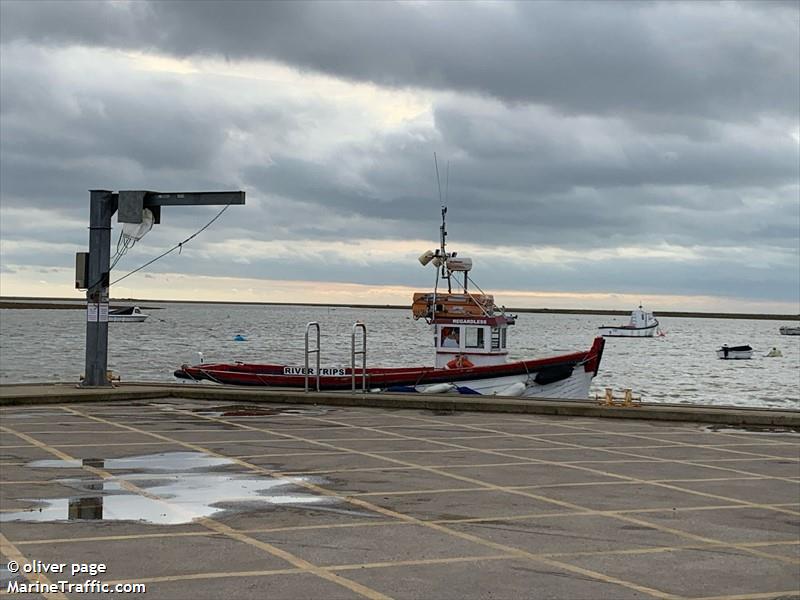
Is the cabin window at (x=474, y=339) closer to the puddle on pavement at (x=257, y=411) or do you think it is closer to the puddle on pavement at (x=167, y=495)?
the puddle on pavement at (x=257, y=411)

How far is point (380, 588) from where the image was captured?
6906mm

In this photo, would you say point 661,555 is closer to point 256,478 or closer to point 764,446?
point 256,478

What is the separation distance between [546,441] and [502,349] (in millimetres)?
14602

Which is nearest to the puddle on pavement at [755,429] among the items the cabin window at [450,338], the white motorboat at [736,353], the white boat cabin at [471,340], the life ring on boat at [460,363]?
the life ring on boat at [460,363]

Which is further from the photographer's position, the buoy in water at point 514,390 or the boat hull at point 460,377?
the buoy in water at point 514,390

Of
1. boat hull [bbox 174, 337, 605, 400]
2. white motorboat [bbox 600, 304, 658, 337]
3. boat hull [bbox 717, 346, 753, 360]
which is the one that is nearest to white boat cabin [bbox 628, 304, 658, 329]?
white motorboat [bbox 600, 304, 658, 337]

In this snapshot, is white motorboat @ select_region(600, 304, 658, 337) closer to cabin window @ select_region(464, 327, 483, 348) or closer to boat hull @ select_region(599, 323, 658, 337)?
boat hull @ select_region(599, 323, 658, 337)

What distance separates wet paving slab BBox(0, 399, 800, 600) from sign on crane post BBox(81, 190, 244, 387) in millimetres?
3789

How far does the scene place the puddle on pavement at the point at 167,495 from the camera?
898 cm

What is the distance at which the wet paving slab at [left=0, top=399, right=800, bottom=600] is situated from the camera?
7.27 meters

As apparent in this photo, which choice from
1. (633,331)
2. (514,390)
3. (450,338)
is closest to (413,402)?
(514,390)

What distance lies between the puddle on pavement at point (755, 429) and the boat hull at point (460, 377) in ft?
30.9

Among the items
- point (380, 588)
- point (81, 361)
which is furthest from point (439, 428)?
point (81, 361)

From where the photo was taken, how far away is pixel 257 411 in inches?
707
